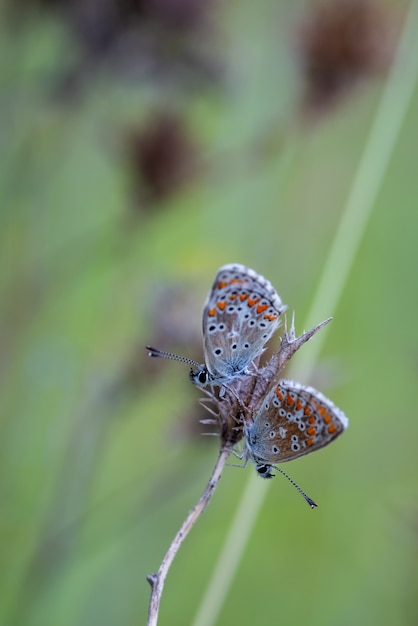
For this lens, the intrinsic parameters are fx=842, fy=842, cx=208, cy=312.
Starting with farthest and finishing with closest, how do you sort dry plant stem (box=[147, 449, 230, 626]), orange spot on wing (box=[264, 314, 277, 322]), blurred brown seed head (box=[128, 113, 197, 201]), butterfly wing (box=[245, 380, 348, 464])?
blurred brown seed head (box=[128, 113, 197, 201]) < orange spot on wing (box=[264, 314, 277, 322]) < butterfly wing (box=[245, 380, 348, 464]) < dry plant stem (box=[147, 449, 230, 626])

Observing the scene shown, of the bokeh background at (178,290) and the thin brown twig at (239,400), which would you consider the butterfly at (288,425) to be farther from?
the bokeh background at (178,290)

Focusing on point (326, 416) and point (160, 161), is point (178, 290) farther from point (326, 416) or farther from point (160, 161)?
point (326, 416)

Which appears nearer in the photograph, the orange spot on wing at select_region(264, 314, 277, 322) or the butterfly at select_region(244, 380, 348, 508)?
the butterfly at select_region(244, 380, 348, 508)

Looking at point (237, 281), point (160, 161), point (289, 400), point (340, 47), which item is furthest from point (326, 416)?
point (340, 47)

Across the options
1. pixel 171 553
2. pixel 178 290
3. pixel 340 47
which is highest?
pixel 340 47

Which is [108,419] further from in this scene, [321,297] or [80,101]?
[80,101]

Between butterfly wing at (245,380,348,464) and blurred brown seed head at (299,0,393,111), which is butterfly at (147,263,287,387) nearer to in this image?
butterfly wing at (245,380,348,464)

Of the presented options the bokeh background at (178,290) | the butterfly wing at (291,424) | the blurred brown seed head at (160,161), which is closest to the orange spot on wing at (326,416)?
the butterfly wing at (291,424)

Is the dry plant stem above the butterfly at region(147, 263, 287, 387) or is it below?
below

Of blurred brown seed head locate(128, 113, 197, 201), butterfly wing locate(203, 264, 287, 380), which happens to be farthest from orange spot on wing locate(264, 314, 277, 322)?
blurred brown seed head locate(128, 113, 197, 201)

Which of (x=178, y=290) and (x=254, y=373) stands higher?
(x=254, y=373)
